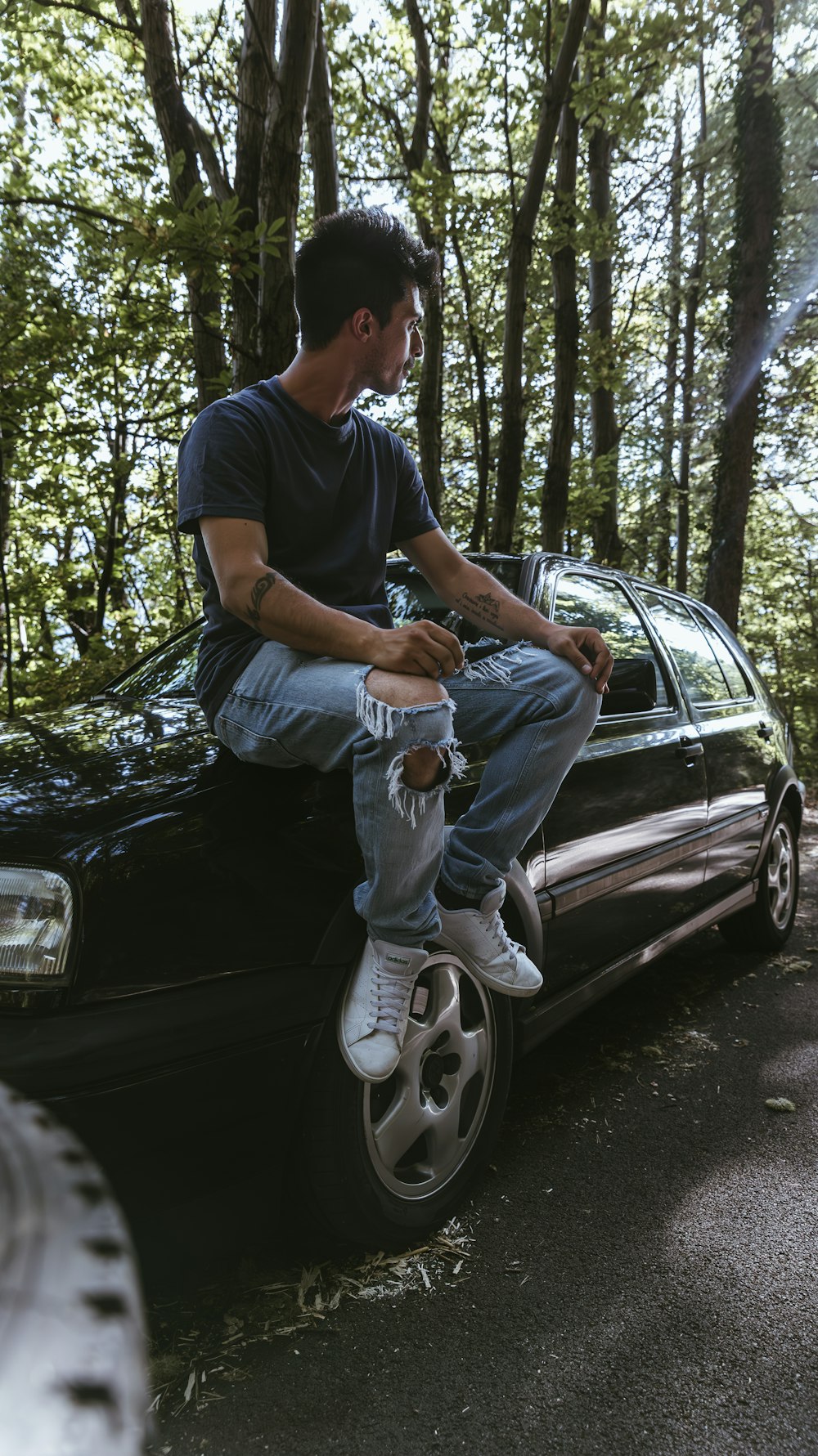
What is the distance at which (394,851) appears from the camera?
6.00ft

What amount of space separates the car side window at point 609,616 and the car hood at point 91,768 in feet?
4.41

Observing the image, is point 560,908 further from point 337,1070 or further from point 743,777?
point 743,777

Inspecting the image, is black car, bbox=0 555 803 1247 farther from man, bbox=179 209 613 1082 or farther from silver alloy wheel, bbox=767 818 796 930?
silver alloy wheel, bbox=767 818 796 930

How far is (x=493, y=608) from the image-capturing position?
260cm

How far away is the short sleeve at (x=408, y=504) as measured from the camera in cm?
266

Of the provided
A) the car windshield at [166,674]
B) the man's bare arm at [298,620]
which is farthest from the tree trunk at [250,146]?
the man's bare arm at [298,620]

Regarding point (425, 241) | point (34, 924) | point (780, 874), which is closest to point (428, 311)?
point (425, 241)

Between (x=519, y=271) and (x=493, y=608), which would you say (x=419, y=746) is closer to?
(x=493, y=608)

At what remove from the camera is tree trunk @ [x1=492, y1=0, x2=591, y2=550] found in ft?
23.4

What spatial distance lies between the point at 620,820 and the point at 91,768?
1696 mm

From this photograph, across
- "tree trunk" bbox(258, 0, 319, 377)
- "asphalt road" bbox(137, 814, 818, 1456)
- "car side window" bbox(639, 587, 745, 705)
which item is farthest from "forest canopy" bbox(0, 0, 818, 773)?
"asphalt road" bbox(137, 814, 818, 1456)

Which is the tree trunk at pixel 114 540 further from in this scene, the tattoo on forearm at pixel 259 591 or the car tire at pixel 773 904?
the tattoo on forearm at pixel 259 591

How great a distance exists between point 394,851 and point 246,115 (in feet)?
15.8

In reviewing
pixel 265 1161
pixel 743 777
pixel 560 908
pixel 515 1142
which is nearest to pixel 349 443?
pixel 560 908
